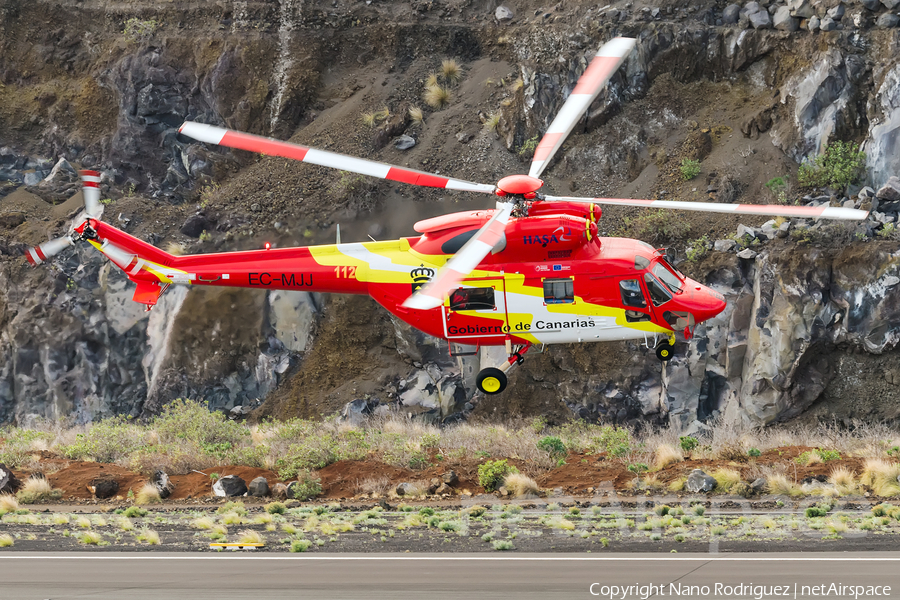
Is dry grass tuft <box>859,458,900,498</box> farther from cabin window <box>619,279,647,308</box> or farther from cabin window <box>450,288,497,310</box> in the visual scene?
cabin window <box>450,288,497,310</box>

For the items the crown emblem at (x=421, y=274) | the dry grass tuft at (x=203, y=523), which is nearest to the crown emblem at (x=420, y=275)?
the crown emblem at (x=421, y=274)

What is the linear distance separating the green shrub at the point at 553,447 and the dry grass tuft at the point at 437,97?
1433 cm

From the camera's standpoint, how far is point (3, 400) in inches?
1206

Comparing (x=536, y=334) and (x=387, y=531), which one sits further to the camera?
(x=536, y=334)

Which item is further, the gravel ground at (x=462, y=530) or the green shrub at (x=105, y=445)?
the green shrub at (x=105, y=445)

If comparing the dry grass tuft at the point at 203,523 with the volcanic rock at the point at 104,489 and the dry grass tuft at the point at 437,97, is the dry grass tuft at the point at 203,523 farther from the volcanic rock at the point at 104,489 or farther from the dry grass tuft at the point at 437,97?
the dry grass tuft at the point at 437,97

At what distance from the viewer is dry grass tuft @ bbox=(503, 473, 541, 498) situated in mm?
18141

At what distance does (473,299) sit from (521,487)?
134 inches

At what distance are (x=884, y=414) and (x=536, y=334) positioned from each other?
1043cm

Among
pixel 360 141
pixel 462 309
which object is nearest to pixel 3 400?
pixel 360 141

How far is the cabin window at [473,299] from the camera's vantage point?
17812mm

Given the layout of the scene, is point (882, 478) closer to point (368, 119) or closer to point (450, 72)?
point (368, 119)

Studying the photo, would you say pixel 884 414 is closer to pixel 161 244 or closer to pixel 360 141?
pixel 360 141
